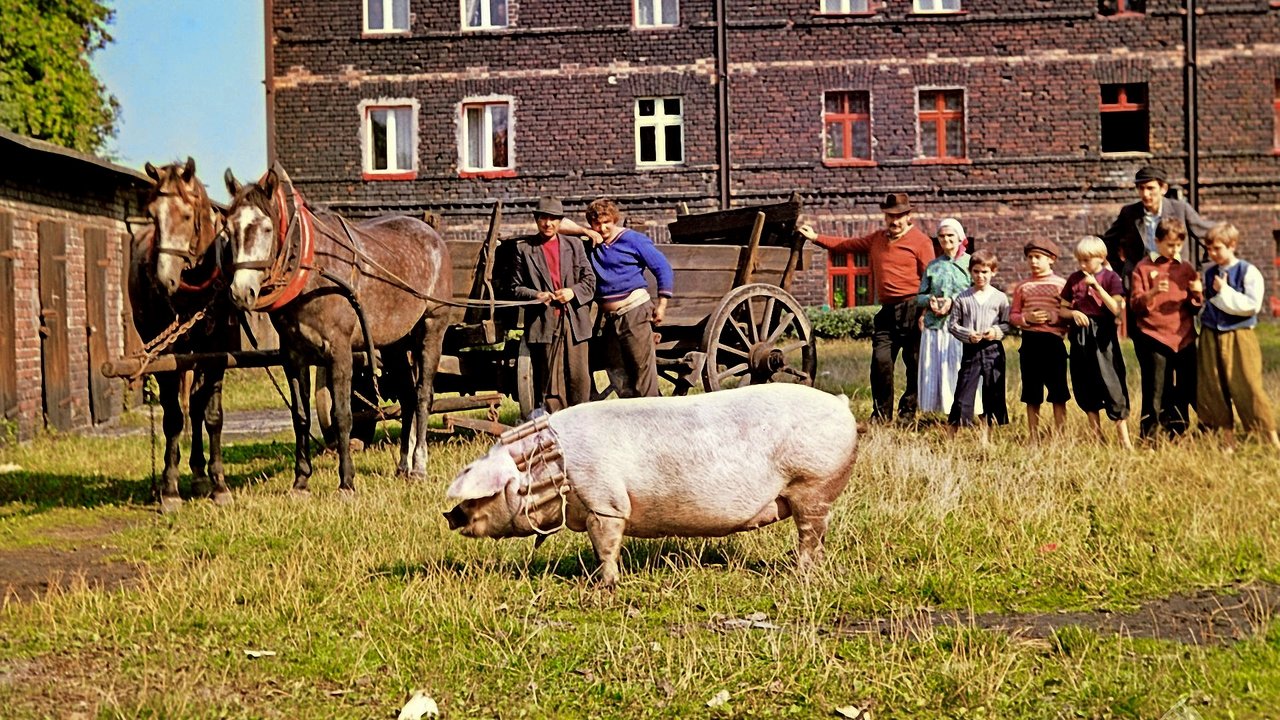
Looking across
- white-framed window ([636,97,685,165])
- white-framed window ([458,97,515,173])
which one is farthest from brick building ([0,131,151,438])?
white-framed window ([636,97,685,165])

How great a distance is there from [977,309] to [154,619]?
21.9 ft

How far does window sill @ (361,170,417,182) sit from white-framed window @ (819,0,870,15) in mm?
8982

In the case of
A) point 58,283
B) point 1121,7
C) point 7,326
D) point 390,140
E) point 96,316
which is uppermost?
point 1121,7

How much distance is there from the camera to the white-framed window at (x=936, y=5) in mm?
24594

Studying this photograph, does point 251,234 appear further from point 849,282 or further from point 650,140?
point 849,282

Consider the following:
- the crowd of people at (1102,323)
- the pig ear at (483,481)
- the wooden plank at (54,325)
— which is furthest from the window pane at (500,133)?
the pig ear at (483,481)

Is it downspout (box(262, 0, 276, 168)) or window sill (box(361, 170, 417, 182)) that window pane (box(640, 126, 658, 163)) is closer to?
window sill (box(361, 170, 417, 182))

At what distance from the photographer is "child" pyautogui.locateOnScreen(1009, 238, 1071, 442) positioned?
29.8 feet

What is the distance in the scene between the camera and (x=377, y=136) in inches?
976

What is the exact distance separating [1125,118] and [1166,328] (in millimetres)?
17942

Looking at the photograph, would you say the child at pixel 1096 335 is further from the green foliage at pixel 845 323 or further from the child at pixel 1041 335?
the green foliage at pixel 845 323

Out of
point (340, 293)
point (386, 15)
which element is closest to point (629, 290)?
point (340, 293)

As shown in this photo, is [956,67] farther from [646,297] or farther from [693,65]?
[646,297]

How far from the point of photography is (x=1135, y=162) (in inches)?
963
